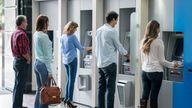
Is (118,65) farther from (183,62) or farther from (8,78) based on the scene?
(8,78)

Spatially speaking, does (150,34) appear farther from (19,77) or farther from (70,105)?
(70,105)

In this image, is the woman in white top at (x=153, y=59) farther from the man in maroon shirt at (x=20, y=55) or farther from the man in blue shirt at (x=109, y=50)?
the man in maroon shirt at (x=20, y=55)

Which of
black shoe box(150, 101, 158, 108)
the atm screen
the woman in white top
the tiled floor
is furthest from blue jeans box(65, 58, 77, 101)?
the atm screen

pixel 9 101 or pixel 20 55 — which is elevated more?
pixel 20 55

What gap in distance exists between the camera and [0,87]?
976 centimetres

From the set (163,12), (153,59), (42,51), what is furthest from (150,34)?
(42,51)

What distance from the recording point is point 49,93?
5.50 meters

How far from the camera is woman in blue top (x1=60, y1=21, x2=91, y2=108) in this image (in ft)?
21.9

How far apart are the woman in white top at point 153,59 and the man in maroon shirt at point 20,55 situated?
170 centimetres

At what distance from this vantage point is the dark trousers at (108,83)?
18.8 feet

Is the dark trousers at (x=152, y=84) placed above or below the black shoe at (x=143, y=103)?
above

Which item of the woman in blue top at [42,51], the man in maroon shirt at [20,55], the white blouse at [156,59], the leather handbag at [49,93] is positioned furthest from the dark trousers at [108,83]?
the man in maroon shirt at [20,55]

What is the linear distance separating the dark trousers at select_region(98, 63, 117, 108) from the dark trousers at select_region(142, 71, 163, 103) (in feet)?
1.58

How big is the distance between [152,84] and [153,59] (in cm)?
34
